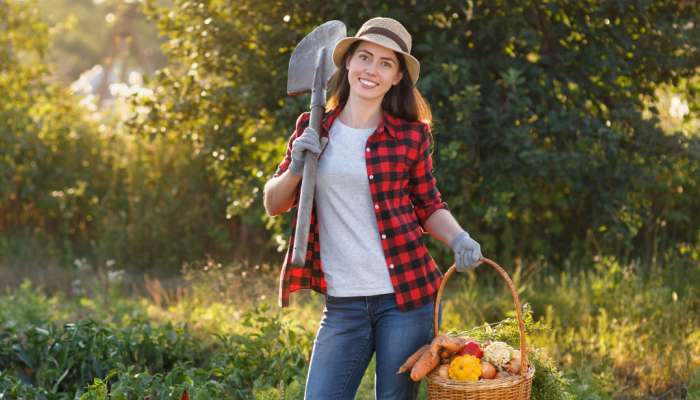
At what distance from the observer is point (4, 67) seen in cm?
893

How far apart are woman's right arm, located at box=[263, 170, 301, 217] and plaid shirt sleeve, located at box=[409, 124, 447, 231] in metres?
0.37

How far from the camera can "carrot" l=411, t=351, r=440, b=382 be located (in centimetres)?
273

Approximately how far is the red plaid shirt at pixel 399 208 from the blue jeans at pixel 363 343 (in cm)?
6

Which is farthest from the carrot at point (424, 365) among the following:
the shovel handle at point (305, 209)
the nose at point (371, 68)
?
the nose at point (371, 68)

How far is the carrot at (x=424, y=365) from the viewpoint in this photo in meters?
2.73

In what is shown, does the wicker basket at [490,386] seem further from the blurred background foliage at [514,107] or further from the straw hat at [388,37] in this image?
the blurred background foliage at [514,107]

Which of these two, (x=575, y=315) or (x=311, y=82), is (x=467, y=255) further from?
(x=575, y=315)

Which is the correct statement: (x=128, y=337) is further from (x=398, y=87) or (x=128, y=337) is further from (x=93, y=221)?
(x=93, y=221)

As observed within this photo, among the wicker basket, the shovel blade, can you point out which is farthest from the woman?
the shovel blade

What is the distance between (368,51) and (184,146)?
5.52 metres

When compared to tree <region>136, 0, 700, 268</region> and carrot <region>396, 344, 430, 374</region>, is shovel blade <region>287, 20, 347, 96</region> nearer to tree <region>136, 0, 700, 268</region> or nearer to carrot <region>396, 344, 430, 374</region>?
carrot <region>396, 344, 430, 374</region>

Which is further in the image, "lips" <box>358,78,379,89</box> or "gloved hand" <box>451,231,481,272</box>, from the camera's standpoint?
"lips" <box>358,78,379,89</box>

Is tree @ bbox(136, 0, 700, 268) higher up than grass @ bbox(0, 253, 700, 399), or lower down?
higher up

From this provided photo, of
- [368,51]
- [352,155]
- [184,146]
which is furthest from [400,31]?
[184,146]
